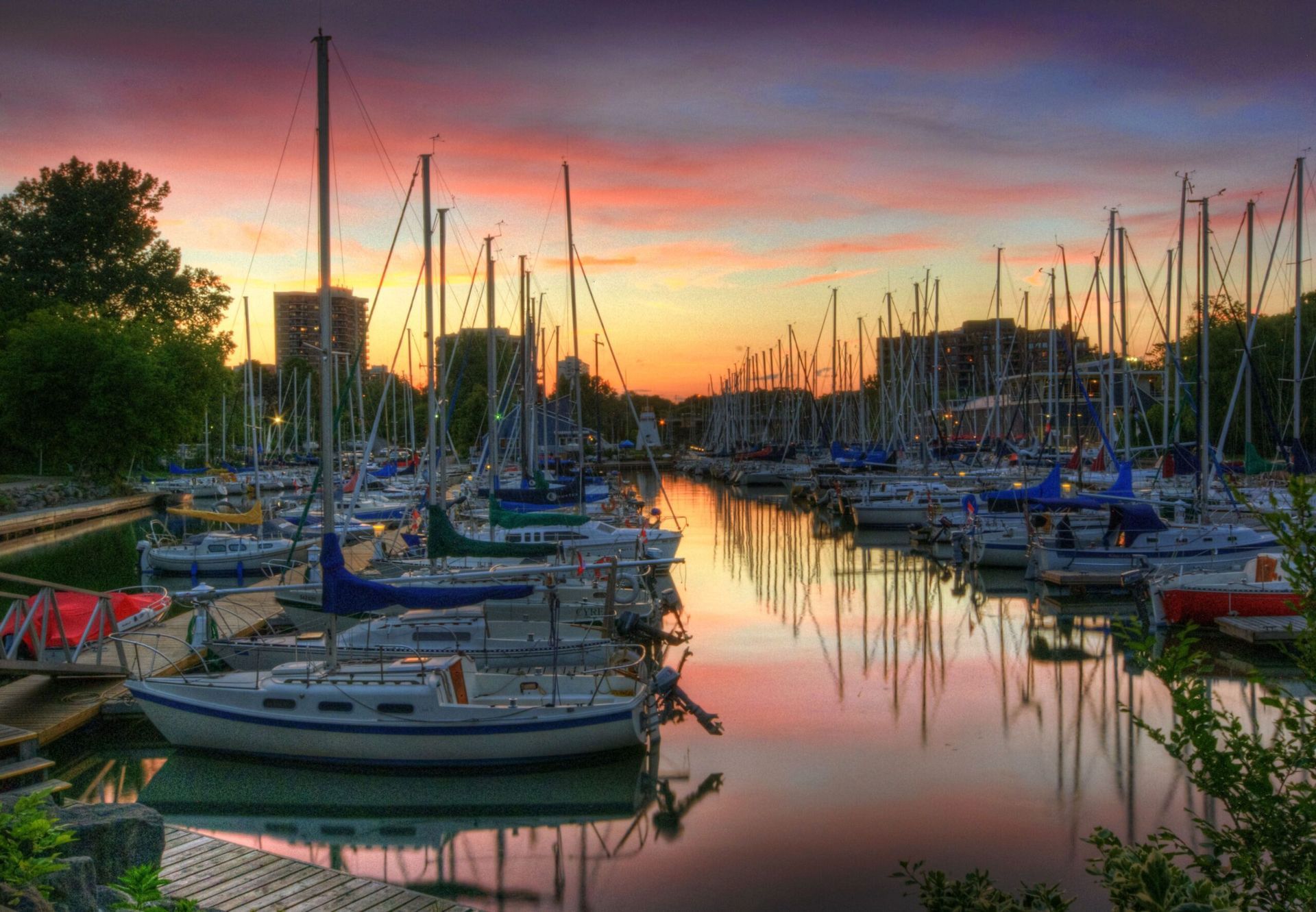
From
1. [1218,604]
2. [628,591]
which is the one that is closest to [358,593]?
[628,591]

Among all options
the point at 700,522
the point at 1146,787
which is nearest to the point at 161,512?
the point at 700,522

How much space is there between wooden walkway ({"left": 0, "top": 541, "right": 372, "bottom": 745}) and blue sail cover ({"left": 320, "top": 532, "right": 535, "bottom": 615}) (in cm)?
289

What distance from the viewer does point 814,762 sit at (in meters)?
14.9

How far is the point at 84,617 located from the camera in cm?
1923

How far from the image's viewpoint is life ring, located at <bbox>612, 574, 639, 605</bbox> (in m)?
21.7

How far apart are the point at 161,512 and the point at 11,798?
51802 millimetres

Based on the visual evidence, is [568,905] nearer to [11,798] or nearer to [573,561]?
[11,798]

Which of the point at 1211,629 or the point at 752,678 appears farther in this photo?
the point at 1211,629

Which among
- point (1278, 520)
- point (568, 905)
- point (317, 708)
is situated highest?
point (1278, 520)

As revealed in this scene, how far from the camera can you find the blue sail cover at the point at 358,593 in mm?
14375

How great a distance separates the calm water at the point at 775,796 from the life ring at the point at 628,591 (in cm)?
189

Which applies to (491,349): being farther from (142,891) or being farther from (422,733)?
(142,891)

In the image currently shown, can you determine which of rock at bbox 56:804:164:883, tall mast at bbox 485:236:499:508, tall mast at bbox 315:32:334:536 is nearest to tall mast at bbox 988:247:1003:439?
tall mast at bbox 485:236:499:508

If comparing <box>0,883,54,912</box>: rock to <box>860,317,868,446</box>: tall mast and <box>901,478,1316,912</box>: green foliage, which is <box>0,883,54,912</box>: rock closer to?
<box>901,478,1316,912</box>: green foliage
